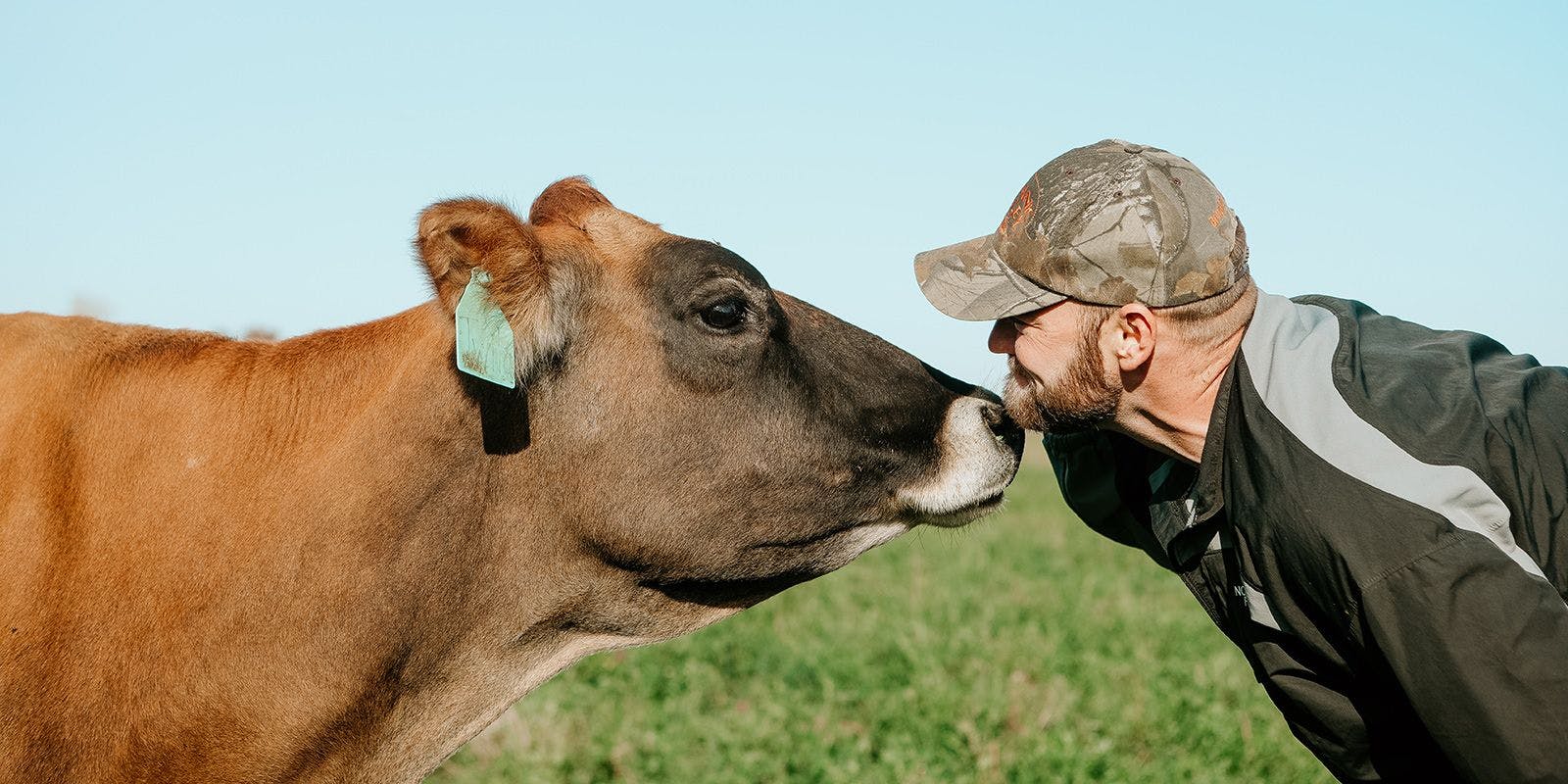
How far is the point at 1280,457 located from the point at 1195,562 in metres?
0.79

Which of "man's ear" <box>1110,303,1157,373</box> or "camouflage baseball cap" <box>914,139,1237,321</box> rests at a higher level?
"camouflage baseball cap" <box>914,139,1237,321</box>

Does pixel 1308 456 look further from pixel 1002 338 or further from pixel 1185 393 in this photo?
pixel 1002 338

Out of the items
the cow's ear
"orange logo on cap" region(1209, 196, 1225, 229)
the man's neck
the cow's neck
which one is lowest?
the cow's neck

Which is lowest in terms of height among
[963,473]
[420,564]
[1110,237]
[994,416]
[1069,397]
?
[420,564]

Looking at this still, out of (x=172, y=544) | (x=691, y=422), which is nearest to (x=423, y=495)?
(x=172, y=544)

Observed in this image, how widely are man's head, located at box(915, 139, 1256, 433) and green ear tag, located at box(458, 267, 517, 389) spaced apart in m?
1.36

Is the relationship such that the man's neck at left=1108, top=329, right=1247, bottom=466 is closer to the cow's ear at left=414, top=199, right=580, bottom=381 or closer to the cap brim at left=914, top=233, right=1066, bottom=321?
the cap brim at left=914, top=233, right=1066, bottom=321

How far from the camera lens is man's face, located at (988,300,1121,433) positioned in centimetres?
390

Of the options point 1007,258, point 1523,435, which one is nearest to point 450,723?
point 1007,258

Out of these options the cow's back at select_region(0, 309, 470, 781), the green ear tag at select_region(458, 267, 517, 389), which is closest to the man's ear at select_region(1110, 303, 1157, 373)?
the green ear tag at select_region(458, 267, 517, 389)

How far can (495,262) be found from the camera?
3611 mm

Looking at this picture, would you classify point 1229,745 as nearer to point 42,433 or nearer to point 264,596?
point 264,596

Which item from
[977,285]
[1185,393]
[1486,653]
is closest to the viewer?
[1486,653]

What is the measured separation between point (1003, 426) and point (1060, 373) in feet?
0.97
